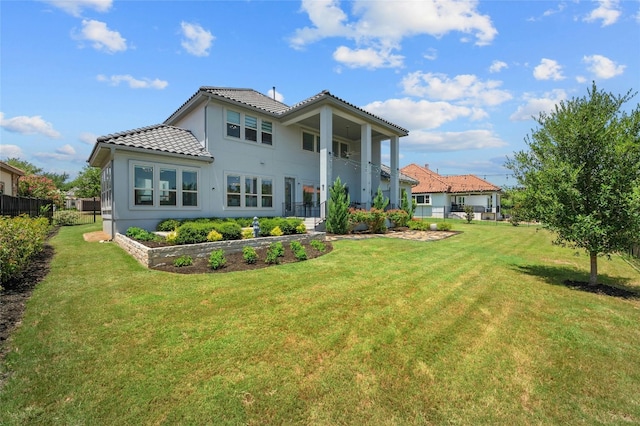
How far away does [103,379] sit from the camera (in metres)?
2.82

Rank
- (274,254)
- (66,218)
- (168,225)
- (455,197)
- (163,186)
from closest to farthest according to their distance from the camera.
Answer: (274,254)
(168,225)
(163,186)
(66,218)
(455,197)

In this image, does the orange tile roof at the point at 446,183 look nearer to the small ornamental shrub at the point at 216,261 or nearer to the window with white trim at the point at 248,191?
the window with white trim at the point at 248,191

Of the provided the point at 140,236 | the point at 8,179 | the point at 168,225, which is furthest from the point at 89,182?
the point at 140,236

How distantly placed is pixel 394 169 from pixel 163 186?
550 inches

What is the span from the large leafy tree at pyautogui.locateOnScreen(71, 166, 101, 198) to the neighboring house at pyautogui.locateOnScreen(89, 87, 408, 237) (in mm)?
27540

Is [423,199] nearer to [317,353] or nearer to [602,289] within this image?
[602,289]

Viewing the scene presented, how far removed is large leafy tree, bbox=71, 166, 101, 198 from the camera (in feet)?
119

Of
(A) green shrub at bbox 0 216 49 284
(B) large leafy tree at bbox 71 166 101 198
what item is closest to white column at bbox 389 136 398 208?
(A) green shrub at bbox 0 216 49 284

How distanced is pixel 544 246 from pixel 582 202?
301 inches

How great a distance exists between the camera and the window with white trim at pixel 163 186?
11.4 metres

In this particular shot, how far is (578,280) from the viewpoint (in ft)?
22.6

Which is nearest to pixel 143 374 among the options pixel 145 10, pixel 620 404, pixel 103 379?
pixel 103 379

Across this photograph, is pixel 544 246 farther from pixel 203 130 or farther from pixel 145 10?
pixel 145 10

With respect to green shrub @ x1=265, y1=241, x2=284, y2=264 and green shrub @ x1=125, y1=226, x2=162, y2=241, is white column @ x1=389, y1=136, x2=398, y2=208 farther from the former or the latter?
green shrub @ x1=125, y1=226, x2=162, y2=241
